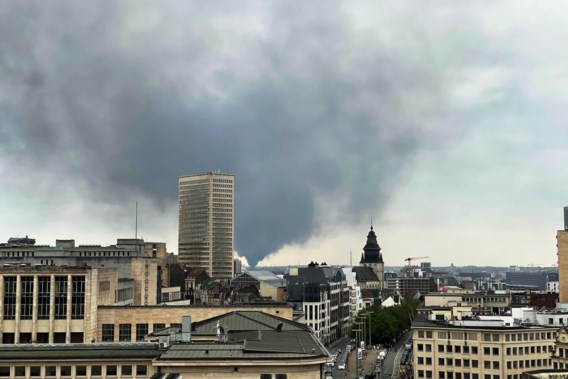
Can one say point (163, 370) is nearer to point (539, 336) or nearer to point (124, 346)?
point (124, 346)

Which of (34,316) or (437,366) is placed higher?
(34,316)

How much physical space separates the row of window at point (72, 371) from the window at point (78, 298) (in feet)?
148

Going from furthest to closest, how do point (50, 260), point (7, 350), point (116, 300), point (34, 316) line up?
point (50, 260), point (116, 300), point (34, 316), point (7, 350)

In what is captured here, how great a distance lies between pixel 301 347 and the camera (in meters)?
92.4

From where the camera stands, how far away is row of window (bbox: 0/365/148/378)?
94812 millimetres

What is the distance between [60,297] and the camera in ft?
457

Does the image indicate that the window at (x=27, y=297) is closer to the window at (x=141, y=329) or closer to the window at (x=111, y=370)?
the window at (x=141, y=329)

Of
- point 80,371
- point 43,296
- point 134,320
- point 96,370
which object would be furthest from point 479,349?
point 80,371

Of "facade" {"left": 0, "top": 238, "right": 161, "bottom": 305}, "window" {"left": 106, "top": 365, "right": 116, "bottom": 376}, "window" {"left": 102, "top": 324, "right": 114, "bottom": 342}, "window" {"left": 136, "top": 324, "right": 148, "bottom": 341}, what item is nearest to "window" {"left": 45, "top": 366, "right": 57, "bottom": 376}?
"window" {"left": 106, "top": 365, "right": 116, "bottom": 376}

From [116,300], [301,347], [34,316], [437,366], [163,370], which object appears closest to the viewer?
[163,370]

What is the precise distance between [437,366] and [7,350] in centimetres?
10664

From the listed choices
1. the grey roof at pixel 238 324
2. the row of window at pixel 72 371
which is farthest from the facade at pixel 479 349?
the row of window at pixel 72 371

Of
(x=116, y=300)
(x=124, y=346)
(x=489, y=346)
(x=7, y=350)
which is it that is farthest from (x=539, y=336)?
(x=7, y=350)

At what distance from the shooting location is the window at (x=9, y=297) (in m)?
138
